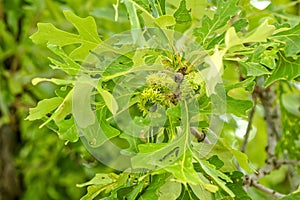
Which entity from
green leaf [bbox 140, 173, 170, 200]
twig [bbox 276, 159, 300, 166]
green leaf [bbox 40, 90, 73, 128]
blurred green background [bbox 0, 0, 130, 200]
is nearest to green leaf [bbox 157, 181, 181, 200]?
green leaf [bbox 140, 173, 170, 200]

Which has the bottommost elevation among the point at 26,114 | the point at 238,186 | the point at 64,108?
the point at 26,114

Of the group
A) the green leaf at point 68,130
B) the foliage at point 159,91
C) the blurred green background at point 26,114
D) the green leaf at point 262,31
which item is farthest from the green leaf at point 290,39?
the blurred green background at point 26,114

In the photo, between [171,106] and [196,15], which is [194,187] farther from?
[196,15]

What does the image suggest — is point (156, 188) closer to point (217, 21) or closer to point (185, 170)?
point (185, 170)

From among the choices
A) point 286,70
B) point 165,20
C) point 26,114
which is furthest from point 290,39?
point 26,114

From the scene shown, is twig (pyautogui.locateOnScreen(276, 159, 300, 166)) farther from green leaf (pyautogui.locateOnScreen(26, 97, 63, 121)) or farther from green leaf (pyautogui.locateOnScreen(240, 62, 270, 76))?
green leaf (pyautogui.locateOnScreen(26, 97, 63, 121))

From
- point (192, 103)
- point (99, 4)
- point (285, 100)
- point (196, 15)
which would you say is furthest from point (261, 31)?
point (99, 4)

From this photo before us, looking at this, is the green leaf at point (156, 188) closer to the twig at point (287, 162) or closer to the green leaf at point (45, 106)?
the green leaf at point (45, 106)
